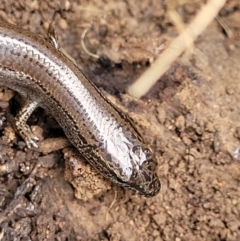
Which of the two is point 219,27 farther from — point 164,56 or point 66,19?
point 66,19

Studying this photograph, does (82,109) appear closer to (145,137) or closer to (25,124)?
(25,124)

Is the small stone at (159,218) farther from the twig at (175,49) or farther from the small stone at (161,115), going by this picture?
the twig at (175,49)

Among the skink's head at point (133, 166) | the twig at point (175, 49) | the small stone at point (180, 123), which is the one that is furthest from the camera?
the twig at point (175, 49)

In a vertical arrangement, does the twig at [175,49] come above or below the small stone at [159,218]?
above

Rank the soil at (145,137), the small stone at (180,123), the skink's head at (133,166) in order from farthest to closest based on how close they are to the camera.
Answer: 1. the small stone at (180,123)
2. the soil at (145,137)
3. the skink's head at (133,166)

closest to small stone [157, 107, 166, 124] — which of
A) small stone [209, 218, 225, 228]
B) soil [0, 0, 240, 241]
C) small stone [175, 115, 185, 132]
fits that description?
soil [0, 0, 240, 241]

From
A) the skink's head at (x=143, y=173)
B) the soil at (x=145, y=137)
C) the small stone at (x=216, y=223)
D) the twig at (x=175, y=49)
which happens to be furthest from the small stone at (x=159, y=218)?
the twig at (x=175, y=49)

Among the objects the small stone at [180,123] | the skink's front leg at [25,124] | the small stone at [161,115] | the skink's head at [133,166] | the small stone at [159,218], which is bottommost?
the skink's front leg at [25,124]

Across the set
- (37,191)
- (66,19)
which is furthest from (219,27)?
(37,191)
